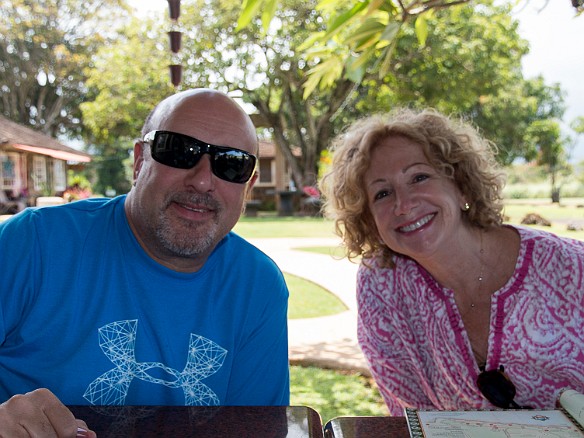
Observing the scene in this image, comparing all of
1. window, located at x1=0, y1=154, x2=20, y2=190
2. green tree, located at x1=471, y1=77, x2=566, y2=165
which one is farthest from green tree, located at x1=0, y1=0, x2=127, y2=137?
green tree, located at x1=471, y1=77, x2=566, y2=165

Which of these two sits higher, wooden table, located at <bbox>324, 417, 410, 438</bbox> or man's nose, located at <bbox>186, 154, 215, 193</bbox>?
man's nose, located at <bbox>186, 154, 215, 193</bbox>

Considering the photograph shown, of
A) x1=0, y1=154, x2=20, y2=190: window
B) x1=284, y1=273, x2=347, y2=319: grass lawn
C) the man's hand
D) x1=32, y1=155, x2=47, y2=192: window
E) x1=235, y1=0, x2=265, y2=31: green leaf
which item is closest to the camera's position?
the man's hand

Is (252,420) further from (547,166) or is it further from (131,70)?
(547,166)

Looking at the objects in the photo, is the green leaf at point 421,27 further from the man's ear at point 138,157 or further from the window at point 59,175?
the window at point 59,175

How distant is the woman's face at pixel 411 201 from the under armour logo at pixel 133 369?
2.87 feet

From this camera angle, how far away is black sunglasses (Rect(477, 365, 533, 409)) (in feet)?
6.97

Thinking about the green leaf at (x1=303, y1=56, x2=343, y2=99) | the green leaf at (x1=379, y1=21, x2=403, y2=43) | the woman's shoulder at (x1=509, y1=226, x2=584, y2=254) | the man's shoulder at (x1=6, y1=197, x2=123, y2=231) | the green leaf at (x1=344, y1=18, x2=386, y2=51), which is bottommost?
the woman's shoulder at (x1=509, y1=226, x2=584, y2=254)

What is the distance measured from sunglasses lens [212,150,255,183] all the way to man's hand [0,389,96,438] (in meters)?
0.93

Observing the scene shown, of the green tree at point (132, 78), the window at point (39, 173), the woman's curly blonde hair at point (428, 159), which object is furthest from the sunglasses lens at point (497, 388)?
the window at point (39, 173)

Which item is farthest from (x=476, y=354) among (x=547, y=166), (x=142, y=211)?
(x=547, y=166)

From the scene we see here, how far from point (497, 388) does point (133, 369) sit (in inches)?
49.5

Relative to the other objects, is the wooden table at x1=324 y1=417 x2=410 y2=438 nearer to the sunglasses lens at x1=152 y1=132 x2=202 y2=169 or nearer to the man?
the man

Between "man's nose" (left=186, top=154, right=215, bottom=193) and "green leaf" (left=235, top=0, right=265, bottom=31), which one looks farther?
"man's nose" (left=186, top=154, right=215, bottom=193)

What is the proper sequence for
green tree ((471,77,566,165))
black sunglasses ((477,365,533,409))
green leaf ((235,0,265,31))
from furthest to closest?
green tree ((471,77,566,165)) < black sunglasses ((477,365,533,409)) < green leaf ((235,0,265,31))
